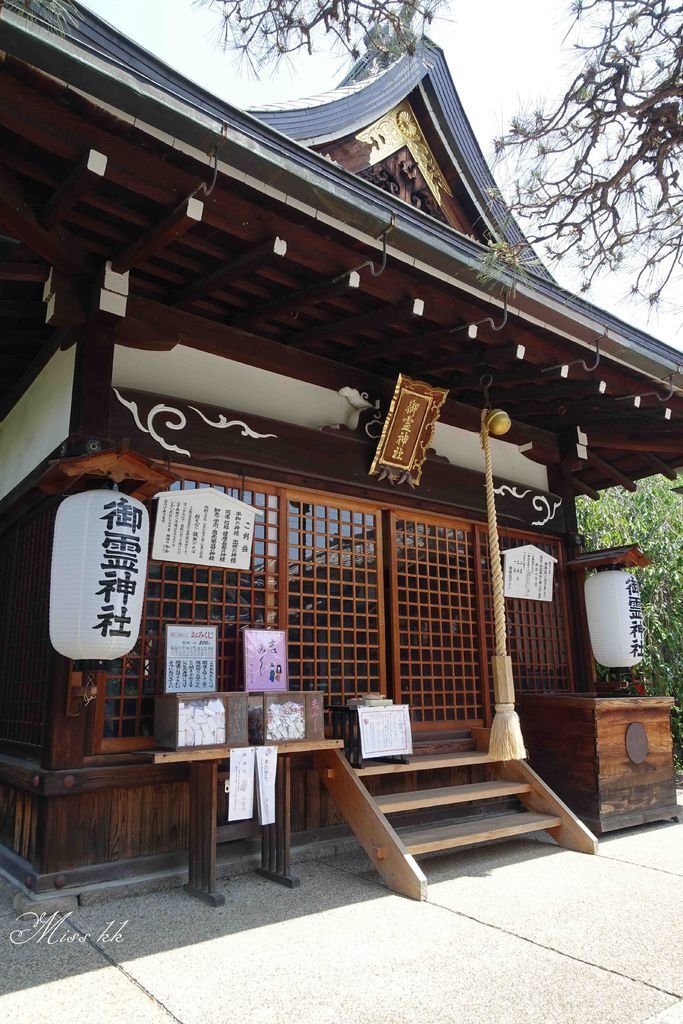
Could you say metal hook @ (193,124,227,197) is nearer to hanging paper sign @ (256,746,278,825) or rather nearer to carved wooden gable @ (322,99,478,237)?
hanging paper sign @ (256,746,278,825)

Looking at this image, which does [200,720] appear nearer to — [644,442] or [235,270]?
[235,270]

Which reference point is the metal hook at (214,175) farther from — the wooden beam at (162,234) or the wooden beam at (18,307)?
the wooden beam at (18,307)

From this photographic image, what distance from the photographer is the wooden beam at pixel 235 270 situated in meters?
4.13

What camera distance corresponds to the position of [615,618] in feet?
21.7

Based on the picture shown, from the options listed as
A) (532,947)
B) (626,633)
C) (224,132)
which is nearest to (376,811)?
(532,947)

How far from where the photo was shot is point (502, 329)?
214 inches

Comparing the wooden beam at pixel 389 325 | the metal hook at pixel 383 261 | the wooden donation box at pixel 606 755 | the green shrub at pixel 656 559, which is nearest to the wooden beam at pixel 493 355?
the wooden beam at pixel 389 325

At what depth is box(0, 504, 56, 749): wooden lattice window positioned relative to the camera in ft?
15.6

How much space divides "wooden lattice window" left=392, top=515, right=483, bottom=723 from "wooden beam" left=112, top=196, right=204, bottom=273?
121 inches

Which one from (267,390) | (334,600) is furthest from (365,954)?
(267,390)

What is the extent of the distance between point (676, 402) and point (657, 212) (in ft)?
12.6

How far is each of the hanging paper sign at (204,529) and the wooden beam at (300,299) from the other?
1286 millimetres

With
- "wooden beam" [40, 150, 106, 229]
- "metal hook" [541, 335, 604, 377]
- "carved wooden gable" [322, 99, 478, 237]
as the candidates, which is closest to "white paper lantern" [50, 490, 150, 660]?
"wooden beam" [40, 150, 106, 229]

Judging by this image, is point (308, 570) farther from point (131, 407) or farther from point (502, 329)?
point (502, 329)
